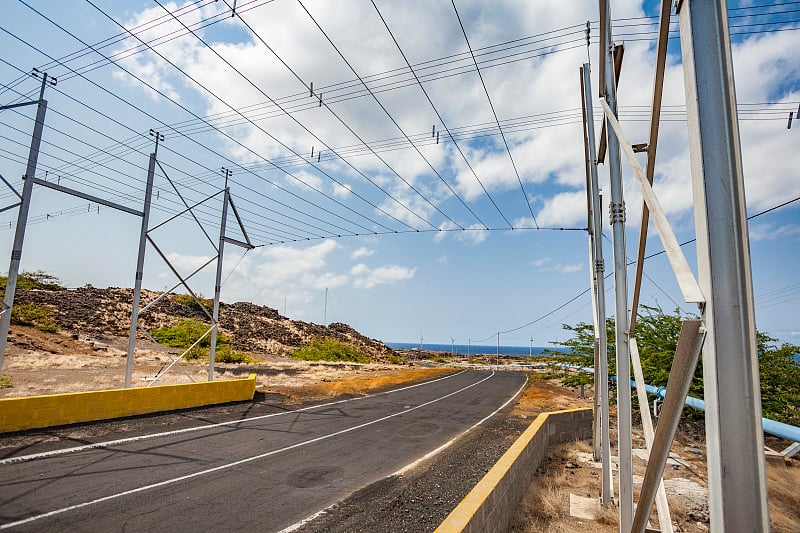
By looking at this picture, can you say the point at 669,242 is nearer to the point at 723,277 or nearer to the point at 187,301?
the point at 723,277

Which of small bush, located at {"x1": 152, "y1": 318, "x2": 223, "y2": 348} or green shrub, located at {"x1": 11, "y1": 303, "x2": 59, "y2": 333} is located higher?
green shrub, located at {"x1": 11, "y1": 303, "x2": 59, "y2": 333}

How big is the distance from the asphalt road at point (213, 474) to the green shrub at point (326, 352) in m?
30.8

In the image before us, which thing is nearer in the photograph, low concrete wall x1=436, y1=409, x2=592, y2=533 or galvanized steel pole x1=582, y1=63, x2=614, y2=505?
low concrete wall x1=436, y1=409, x2=592, y2=533

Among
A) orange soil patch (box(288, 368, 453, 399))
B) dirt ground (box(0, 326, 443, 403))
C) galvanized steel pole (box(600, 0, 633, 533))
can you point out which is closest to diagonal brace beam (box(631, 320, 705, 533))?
galvanized steel pole (box(600, 0, 633, 533))

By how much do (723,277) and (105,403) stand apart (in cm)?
1442

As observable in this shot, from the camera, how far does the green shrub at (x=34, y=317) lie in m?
30.5

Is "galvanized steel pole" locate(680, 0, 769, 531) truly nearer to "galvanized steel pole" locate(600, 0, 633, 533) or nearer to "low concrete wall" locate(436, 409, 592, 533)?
"galvanized steel pole" locate(600, 0, 633, 533)

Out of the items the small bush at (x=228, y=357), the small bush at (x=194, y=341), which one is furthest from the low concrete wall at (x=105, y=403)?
the small bush at (x=194, y=341)

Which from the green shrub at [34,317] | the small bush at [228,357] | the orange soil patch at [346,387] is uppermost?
the green shrub at [34,317]

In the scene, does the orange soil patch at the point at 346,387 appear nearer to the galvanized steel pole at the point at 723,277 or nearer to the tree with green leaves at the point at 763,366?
the tree with green leaves at the point at 763,366

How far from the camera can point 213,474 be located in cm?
779

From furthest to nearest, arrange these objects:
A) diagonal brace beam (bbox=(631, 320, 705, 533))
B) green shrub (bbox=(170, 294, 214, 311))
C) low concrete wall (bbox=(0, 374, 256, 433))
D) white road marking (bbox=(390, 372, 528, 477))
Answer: green shrub (bbox=(170, 294, 214, 311)) < low concrete wall (bbox=(0, 374, 256, 433)) < white road marking (bbox=(390, 372, 528, 477)) < diagonal brace beam (bbox=(631, 320, 705, 533))

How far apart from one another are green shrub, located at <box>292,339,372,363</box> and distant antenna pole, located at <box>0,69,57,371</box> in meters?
32.4

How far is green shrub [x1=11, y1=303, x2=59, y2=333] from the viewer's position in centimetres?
3053
